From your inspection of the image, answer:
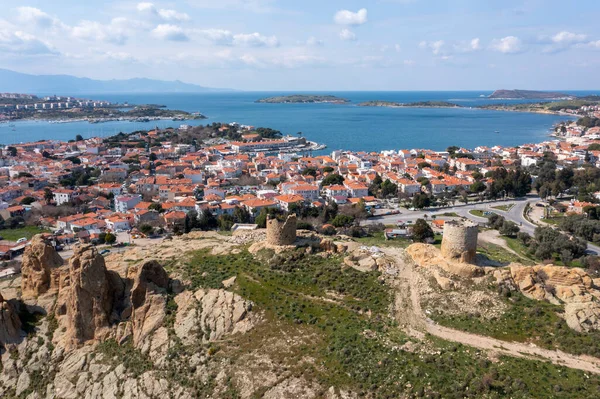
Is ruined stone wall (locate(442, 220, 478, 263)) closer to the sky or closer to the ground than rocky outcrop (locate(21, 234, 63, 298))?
closer to the sky

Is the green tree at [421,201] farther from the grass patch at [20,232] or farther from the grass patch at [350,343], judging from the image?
the grass patch at [20,232]

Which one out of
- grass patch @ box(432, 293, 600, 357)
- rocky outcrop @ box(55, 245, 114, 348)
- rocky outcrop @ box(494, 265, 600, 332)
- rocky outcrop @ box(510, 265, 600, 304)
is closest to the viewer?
grass patch @ box(432, 293, 600, 357)

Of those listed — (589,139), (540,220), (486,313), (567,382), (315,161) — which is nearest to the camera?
(567,382)

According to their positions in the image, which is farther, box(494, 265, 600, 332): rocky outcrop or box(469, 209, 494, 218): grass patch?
box(469, 209, 494, 218): grass patch

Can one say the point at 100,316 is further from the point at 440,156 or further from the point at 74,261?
the point at 440,156

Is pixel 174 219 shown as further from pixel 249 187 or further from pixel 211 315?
pixel 211 315

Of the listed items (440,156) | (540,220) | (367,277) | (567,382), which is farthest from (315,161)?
(567,382)

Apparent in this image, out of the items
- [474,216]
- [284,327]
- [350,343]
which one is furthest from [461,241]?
[474,216]

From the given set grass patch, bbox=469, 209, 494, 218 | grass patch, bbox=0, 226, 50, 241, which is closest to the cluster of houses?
grass patch, bbox=0, 226, 50, 241

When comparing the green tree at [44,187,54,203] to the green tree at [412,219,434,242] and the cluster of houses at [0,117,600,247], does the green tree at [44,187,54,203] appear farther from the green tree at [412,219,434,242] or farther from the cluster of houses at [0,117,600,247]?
the green tree at [412,219,434,242]
